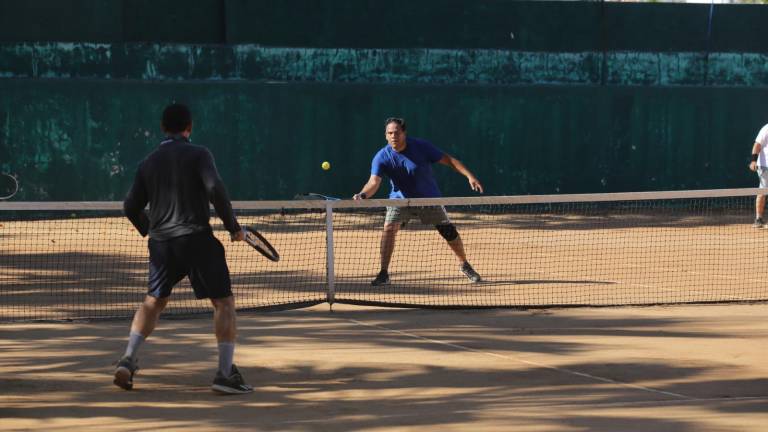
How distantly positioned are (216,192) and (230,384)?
962mm

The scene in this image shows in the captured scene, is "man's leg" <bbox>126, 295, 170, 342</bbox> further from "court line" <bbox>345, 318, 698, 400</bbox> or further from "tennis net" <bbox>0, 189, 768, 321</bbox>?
"tennis net" <bbox>0, 189, 768, 321</bbox>

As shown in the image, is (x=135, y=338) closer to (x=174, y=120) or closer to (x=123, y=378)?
(x=123, y=378)

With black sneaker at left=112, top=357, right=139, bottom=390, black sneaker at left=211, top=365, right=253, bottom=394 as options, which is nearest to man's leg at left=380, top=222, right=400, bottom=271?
black sneaker at left=211, top=365, right=253, bottom=394

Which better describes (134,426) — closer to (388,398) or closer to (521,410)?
(388,398)

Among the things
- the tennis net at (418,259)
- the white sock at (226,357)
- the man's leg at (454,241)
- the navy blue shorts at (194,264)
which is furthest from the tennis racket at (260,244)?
the man's leg at (454,241)

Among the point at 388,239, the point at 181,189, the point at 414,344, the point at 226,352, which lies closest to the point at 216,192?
the point at 181,189

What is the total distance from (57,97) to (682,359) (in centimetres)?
1356

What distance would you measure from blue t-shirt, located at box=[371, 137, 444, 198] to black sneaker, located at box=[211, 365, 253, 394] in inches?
178

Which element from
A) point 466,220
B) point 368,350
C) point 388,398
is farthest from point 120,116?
point 388,398

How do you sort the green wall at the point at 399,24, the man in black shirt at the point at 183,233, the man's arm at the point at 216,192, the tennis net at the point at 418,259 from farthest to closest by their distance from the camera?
the green wall at the point at 399,24 < the tennis net at the point at 418,259 < the man in black shirt at the point at 183,233 < the man's arm at the point at 216,192

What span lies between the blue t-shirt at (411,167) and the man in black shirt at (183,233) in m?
4.40

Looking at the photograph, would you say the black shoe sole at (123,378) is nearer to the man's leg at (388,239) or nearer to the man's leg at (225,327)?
the man's leg at (225,327)

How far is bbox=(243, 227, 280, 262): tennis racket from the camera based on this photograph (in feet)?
22.3

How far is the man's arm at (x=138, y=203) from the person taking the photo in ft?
20.6
